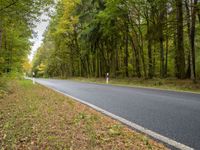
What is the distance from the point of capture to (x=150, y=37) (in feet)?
83.6

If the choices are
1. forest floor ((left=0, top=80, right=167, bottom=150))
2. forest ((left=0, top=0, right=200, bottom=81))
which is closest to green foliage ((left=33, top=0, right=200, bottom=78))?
forest ((left=0, top=0, right=200, bottom=81))

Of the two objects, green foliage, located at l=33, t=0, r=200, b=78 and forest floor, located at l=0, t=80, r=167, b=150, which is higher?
green foliage, located at l=33, t=0, r=200, b=78

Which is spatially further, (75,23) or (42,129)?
(75,23)

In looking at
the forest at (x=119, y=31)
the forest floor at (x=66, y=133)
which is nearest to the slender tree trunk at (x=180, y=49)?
the forest at (x=119, y=31)

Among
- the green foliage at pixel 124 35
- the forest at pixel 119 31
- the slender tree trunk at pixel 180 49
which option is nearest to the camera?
the forest at pixel 119 31

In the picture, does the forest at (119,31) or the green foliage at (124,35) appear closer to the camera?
the forest at (119,31)

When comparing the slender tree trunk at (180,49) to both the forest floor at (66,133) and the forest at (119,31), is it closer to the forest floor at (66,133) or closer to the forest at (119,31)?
the forest at (119,31)

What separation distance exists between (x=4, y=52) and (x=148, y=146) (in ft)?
73.2

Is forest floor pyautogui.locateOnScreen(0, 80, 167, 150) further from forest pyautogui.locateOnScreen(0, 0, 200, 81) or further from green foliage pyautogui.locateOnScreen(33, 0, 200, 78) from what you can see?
green foliage pyautogui.locateOnScreen(33, 0, 200, 78)

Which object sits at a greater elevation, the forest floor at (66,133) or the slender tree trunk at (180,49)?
the slender tree trunk at (180,49)

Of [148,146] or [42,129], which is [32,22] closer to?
A: [42,129]

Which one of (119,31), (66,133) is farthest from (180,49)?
(66,133)

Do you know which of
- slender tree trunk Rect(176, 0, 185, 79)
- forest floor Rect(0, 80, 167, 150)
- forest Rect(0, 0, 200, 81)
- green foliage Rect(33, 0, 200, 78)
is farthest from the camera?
green foliage Rect(33, 0, 200, 78)

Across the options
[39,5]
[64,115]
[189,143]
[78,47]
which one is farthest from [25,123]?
[78,47]
